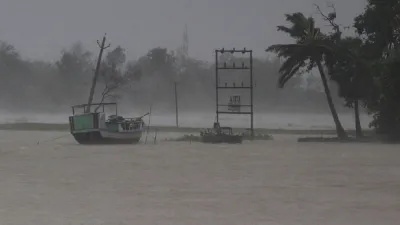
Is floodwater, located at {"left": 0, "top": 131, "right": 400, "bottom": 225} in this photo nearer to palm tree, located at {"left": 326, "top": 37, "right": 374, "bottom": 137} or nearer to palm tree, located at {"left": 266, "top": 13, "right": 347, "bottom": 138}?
palm tree, located at {"left": 326, "top": 37, "right": 374, "bottom": 137}

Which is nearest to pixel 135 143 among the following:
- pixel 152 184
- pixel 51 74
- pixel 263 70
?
pixel 152 184

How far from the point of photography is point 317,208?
14.8 meters

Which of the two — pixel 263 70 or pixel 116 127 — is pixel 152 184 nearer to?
pixel 116 127

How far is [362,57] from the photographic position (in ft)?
151

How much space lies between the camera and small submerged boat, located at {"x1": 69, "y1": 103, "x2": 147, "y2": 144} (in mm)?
45844

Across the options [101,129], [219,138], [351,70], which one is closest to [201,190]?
[219,138]

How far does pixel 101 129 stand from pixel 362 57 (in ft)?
57.2

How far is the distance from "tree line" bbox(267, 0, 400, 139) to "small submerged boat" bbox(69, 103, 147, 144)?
35.3 feet

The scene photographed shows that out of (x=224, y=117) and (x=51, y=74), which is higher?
(x=51, y=74)

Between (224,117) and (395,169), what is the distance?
3189 inches

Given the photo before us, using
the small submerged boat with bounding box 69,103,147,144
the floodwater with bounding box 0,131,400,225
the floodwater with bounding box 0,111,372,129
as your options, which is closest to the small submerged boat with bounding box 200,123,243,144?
the small submerged boat with bounding box 69,103,147,144

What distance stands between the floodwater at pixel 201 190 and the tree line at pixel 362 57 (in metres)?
13.4

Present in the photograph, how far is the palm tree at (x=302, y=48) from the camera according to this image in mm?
47344

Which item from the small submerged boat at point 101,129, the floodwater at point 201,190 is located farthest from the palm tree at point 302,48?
the floodwater at point 201,190
